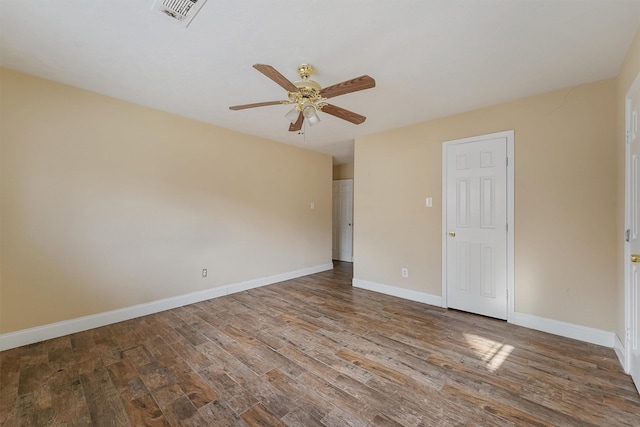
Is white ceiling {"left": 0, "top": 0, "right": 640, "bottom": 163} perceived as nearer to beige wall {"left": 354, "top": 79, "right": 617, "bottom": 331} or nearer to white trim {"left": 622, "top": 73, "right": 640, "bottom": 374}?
beige wall {"left": 354, "top": 79, "right": 617, "bottom": 331}

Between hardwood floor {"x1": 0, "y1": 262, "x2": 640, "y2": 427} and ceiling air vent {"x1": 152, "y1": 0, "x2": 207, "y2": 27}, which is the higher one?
ceiling air vent {"x1": 152, "y1": 0, "x2": 207, "y2": 27}

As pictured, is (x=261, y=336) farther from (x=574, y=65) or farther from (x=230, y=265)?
(x=574, y=65)

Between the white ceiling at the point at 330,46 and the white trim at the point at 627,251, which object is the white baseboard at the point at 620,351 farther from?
the white ceiling at the point at 330,46

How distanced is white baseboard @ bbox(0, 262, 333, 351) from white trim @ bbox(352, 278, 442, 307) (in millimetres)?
1623

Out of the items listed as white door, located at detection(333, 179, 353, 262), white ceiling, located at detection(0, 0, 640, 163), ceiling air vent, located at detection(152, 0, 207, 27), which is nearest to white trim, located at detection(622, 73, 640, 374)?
white ceiling, located at detection(0, 0, 640, 163)

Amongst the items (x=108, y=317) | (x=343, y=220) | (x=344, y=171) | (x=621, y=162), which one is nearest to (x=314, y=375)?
(x=108, y=317)

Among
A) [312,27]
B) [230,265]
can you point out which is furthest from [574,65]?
[230,265]

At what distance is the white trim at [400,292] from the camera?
11.1ft

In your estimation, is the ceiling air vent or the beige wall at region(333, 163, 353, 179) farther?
the beige wall at region(333, 163, 353, 179)

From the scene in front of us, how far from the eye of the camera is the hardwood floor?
1.54 metres

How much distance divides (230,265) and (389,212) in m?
2.52

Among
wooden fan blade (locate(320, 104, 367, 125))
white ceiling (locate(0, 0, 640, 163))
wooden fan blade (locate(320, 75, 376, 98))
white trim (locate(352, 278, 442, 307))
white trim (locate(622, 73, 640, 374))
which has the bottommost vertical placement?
white trim (locate(352, 278, 442, 307))

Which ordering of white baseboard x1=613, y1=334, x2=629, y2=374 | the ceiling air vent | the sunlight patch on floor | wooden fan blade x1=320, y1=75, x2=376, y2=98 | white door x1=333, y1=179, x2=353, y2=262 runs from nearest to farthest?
1. the ceiling air vent
2. wooden fan blade x1=320, y1=75, x2=376, y2=98
3. white baseboard x1=613, y1=334, x2=629, y2=374
4. the sunlight patch on floor
5. white door x1=333, y1=179, x2=353, y2=262

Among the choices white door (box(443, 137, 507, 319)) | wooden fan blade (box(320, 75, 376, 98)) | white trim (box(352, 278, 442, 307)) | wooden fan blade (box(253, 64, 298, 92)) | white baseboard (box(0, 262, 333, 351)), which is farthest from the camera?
white trim (box(352, 278, 442, 307))
